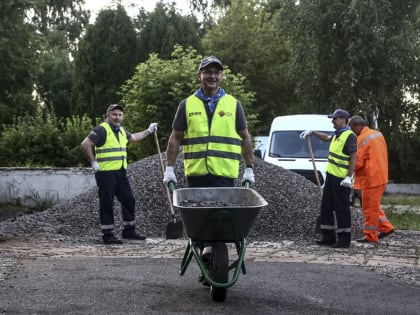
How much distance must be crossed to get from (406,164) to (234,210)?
26.0 m

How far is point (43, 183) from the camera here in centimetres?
1706

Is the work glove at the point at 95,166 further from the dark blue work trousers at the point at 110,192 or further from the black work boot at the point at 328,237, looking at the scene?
the black work boot at the point at 328,237

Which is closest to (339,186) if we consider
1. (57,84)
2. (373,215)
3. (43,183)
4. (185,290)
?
(373,215)

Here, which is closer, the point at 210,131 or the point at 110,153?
the point at 210,131

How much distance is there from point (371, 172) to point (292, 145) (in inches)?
251

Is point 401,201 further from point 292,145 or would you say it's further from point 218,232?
point 218,232

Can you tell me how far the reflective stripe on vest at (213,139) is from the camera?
7.14 metres

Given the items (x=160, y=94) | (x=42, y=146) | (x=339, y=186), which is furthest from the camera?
(x=42, y=146)

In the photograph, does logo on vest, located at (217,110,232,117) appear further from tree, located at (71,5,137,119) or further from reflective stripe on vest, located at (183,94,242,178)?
tree, located at (71,5,137,119)

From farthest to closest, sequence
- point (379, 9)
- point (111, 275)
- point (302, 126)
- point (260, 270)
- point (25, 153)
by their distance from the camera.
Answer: point (379, 9) → point (25, 153) → point (302, 126) → point (260, 270) → point (111, 275)

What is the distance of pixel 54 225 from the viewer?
493 inches

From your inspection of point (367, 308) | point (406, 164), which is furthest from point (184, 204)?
point (406, 164)

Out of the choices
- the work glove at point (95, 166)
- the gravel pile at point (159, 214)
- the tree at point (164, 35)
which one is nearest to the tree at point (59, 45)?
the tree at point (164, 35)

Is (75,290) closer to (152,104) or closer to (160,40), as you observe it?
(152,104)
